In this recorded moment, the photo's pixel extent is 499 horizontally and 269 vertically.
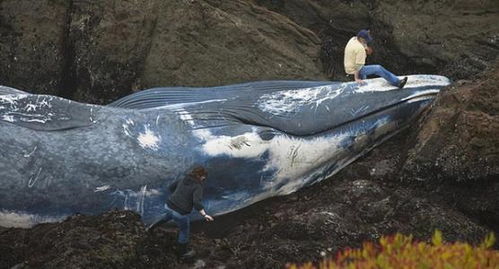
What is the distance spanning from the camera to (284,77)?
37.8 feet

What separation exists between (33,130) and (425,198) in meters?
4.56

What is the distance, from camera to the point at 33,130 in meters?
8.79

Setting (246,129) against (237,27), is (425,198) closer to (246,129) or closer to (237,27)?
(246,129)

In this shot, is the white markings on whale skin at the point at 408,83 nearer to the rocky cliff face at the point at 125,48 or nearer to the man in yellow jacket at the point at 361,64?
the man in yellow jacket at the point at 361,64

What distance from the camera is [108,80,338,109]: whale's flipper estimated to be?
32.1 ft

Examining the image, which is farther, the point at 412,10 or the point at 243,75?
the point at 412,10

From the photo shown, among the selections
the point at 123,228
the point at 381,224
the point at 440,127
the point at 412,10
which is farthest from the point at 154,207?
the point at 412,10

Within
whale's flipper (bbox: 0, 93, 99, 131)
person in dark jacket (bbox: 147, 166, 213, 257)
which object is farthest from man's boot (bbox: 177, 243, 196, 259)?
whale's flipper (bbox: 0, 93, 99, 131)

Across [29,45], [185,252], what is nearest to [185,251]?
[185,252]

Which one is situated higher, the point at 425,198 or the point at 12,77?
the point at 12,77

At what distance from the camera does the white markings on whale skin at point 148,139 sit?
9070 millimetres

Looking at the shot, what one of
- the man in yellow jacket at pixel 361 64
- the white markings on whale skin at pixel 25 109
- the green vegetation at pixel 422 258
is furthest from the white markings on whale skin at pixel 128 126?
the green vegetation at pixel 422 258

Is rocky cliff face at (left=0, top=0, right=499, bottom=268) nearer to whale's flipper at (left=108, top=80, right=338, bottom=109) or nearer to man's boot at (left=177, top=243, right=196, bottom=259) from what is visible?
man's boot at (left=177, top=243, right=196, bottom=259)

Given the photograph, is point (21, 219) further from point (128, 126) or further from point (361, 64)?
point (361, 64)
